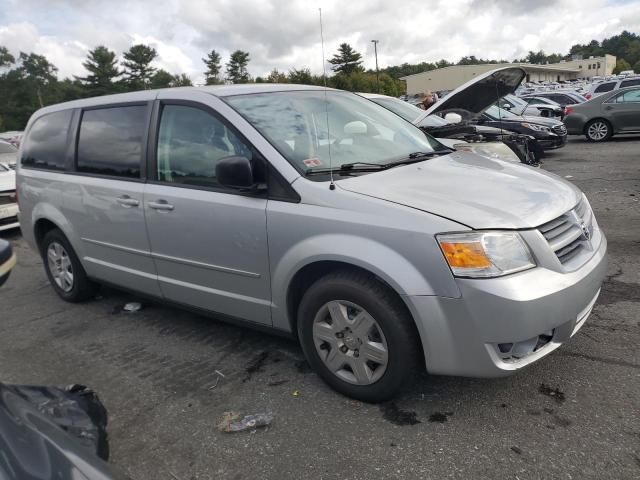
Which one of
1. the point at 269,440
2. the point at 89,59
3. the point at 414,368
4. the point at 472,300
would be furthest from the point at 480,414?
the point at 89,59

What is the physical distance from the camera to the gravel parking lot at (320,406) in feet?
7.81

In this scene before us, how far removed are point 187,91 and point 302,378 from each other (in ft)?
6.83

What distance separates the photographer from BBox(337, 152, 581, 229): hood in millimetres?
2525

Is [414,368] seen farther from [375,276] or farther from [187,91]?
[187,91]

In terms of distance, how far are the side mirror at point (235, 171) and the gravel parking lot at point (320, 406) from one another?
1245 mm

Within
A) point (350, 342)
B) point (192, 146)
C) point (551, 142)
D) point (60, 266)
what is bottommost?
point (350, 342)

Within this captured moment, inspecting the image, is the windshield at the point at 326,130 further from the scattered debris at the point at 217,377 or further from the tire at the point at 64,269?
the tire at the point at 64,269

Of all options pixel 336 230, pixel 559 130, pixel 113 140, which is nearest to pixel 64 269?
pixel 113 140

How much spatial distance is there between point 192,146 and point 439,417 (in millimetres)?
2270

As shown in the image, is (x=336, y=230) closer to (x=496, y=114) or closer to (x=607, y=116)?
(x=496, y=114)

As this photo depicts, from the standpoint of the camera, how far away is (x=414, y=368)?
2635mm

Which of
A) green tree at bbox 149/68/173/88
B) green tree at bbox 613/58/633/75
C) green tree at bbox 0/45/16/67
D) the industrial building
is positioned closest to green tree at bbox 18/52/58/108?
green tree at bbox 0/45/16/67

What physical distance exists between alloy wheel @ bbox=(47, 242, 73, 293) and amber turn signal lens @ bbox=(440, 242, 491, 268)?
143 inches

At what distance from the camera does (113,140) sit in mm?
4000
